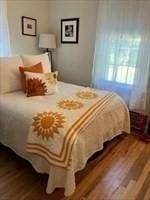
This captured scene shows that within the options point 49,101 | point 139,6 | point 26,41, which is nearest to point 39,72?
point 49,101

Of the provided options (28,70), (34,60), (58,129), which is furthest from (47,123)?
(34,60)

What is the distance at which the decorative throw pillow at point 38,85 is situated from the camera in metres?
2.31

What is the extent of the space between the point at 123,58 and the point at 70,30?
4.20 feet

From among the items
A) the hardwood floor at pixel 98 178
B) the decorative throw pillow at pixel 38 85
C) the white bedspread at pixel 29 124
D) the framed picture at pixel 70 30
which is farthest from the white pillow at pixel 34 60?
the hardwood floor at pixel 98 178

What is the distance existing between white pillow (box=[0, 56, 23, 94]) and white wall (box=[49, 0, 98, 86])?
148cm

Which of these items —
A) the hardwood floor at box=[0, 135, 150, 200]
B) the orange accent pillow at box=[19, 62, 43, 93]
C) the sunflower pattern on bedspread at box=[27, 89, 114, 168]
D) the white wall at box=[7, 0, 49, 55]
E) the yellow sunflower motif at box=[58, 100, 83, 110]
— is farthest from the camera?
the white wall at box=[7, 0, 49, 55]

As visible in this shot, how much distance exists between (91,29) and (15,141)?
97.1 inches

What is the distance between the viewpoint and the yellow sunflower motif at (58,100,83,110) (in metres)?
1.98

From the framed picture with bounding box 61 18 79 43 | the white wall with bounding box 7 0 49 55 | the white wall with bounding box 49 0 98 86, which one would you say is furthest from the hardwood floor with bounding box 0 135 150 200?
the framed picture with bounding box 61 18 79 43

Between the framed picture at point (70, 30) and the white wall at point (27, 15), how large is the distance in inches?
17.0

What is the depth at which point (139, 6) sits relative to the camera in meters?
2.78

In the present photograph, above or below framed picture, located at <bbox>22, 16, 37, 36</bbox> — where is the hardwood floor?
below

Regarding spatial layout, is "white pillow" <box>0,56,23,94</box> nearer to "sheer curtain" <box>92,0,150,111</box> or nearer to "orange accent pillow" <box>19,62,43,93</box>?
"orange accent pillow" <box>19,62,43,93</box>

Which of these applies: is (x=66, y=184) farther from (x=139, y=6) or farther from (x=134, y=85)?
(x=139, y=6)
